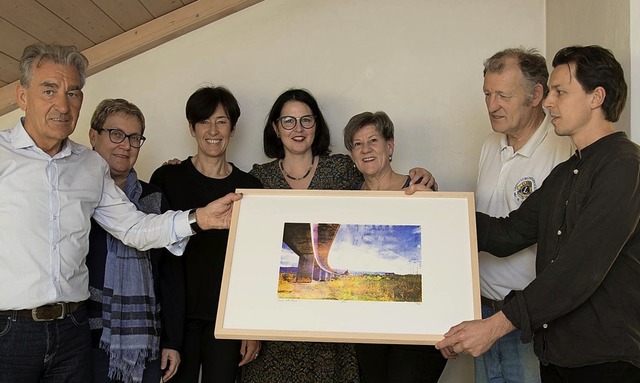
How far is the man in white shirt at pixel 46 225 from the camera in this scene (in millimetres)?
1959

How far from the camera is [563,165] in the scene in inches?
83.6

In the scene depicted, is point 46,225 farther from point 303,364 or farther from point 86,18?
point 86,18

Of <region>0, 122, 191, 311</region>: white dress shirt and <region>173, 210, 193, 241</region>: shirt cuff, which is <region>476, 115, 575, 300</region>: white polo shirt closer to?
<region>173, 210, 193, 241</region>: shirt cuff

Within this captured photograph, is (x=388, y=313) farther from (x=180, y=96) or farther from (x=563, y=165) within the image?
(x=180, y=96)

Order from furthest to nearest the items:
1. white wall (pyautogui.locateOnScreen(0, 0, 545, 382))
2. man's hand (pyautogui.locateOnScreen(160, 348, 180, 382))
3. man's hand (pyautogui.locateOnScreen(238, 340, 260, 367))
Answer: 1. white wall (pyautogui.locateOnScreen(0, 0, 545, 382))
2. man's hand (pyautogui.locateOnScreen(238, 340, 260, 367))
3. man's hand (pyautogui.locateOnScreen(160, 348, 180, 382))

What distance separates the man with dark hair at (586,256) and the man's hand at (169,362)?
44.4 inches

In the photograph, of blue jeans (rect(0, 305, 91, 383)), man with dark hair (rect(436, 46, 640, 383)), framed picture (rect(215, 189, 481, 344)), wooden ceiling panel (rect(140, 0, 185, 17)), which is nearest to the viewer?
man with dark hair (rect(436, 46, 640, 383))

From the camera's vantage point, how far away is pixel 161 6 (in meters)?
3.43

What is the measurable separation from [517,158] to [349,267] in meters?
0.83

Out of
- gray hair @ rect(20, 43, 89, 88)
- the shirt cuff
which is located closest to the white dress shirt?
gray hair @ rect(20, 43, 89, 88)

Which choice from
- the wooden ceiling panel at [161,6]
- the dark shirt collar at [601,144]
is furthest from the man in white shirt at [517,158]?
the wooden ceiling panel at [161,6]

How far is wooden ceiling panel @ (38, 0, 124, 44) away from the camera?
3.00 metres

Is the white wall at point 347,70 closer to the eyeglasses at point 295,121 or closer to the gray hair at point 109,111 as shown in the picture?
the eyeglasses at point 295,121

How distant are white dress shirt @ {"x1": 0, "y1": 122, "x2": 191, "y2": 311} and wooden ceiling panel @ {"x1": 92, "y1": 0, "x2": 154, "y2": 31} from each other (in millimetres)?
1203
